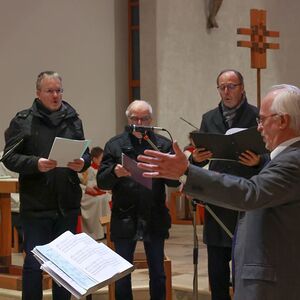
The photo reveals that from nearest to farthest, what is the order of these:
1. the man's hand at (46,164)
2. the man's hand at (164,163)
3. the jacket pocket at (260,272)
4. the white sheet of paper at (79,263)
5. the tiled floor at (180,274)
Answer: the man's hand at (164,163)
the jacket pocket at (260,272)
the white sheet of paper at (79,263)
the man's hand at (46,164)
the tiled floor at (180,274)

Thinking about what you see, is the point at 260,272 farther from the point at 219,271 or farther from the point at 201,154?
the point at 219,271

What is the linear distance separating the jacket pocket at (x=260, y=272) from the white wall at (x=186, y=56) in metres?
7.37

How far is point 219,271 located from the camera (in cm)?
408

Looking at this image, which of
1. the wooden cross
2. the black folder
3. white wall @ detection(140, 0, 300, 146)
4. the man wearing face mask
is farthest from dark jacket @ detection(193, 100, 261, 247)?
white wall @ detection(140, 0, 300, 146)

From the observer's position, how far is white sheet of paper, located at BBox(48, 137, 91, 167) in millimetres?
4062

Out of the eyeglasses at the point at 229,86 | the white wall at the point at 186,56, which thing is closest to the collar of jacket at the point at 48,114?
the eyeglasses at the point at 229,86

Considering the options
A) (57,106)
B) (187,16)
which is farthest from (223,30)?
(57,106)

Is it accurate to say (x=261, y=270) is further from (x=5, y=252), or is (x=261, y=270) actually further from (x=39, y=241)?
(x=5, y=252)

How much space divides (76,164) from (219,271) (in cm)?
108

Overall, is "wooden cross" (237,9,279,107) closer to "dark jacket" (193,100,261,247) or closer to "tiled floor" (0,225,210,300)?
"tiled floor" (0,225,210,300)

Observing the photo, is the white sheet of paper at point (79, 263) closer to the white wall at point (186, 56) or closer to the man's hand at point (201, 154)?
the man's hand at point (201, 154)

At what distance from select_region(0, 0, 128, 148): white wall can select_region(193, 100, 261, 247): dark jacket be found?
4786mm

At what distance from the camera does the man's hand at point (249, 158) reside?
3.71m

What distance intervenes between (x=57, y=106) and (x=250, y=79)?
24.0ft
